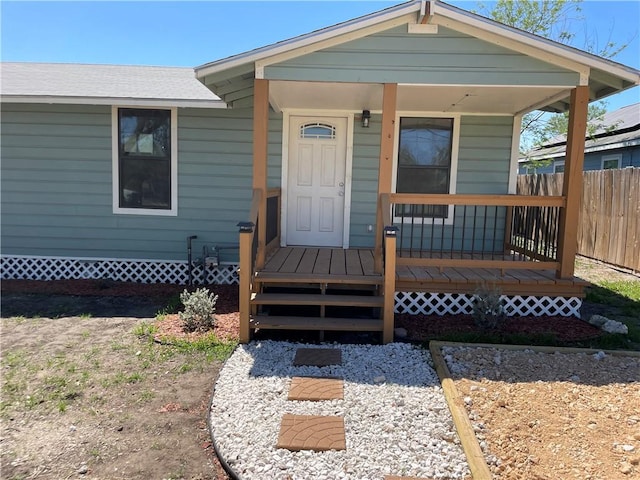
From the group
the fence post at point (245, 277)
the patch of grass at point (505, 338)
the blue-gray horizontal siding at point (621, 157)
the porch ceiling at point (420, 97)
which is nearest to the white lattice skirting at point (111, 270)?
the fence post at point (245, 277)

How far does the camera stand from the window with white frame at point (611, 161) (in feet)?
40.7

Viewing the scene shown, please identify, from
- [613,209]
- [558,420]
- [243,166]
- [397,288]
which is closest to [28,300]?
[243,166]

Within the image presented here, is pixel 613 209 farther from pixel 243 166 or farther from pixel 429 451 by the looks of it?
pixel 429 451

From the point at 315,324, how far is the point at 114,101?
172 inches

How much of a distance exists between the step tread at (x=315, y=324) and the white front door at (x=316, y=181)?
258cm

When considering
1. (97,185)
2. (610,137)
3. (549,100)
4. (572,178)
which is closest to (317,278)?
(572,178)

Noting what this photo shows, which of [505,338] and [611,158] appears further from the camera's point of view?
[611,158]

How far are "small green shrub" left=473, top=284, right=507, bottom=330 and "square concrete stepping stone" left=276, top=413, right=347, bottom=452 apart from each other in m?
2.36

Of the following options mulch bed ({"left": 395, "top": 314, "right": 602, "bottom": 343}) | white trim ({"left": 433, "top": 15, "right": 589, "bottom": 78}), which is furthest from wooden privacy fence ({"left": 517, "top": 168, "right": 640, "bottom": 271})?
white trim ({"left": 433, "top": 15, "right": 589, "bottom": 78})

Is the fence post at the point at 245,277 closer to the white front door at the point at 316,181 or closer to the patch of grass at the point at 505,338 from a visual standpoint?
the patch of grass at the point at 505,338

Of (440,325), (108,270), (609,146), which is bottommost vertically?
(440,325)

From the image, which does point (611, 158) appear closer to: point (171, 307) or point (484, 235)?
point (484, 235)

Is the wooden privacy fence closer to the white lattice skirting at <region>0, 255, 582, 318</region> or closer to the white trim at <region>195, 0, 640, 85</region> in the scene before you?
the white trim at <region>195, 0, 640, 85</region>

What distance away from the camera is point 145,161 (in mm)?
6738
